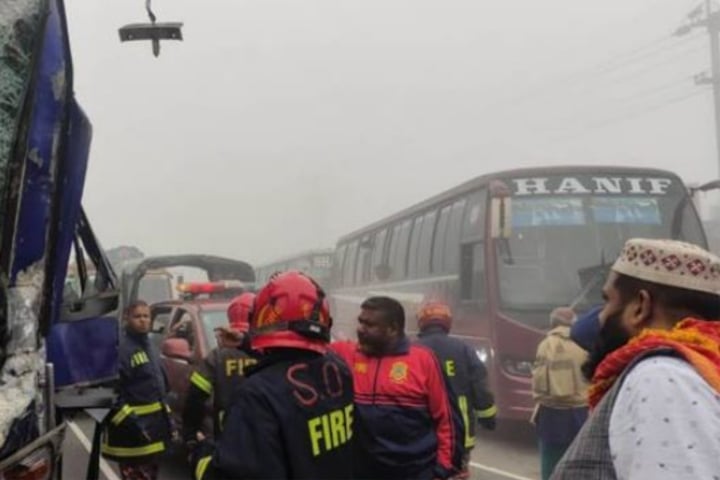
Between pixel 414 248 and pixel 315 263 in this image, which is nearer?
pixel 414 248

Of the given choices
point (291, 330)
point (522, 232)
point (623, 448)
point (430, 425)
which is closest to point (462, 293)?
point (522, 232)

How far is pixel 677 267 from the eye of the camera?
1.70 meters

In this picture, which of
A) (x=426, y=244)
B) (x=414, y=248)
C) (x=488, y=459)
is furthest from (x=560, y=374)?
(x=414, y=248)

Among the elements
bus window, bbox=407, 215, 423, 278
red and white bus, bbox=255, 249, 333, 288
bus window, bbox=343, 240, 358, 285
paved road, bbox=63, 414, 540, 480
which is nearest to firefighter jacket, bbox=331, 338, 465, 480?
paved road, bbox=63, 414, 540, 480

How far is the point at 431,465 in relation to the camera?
3877 millimetres

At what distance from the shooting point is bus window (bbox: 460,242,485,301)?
32.2 feet

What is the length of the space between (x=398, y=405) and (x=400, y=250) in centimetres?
966

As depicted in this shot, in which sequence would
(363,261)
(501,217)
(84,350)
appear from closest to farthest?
(84,350) → (501,217) → (363,261)

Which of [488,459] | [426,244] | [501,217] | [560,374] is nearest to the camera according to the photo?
[560,374]

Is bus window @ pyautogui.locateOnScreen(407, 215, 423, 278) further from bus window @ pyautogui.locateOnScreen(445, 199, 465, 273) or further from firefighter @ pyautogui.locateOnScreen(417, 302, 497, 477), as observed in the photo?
firefighter @ pyautogui.locateOnScreen(417, 302, 497, 477)

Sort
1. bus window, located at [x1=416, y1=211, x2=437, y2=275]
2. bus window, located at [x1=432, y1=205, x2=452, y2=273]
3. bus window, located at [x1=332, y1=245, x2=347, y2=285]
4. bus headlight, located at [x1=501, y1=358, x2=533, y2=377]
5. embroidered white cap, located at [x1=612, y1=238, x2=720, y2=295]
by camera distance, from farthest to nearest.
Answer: bus window, located at [x1=332, y1=245, x2=347, y2=285], bus window, located at [x1=416, y1=211, x2=437, y2=275], bus window, located at [x1=432, y1=205, x2=452, y2=273], bus headlight, located at [x1=501, y1=358, x2=533, y2=377], embroidered white cap, located at [x1=612, y1=238, x2=720, y2=295]

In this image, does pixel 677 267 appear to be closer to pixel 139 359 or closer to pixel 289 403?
pixel 289 403

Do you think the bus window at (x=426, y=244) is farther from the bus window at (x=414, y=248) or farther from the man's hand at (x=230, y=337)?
the man's hand at (x=230, y=337)

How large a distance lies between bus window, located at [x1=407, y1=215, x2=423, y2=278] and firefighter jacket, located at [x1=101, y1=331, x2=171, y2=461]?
23.6ft
